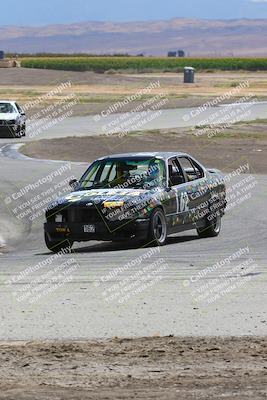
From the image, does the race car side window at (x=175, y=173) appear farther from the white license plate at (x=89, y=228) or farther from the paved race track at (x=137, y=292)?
the white license plate at (x=89, y=228)

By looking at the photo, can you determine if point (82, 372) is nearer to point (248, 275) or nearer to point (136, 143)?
point (248, 275)

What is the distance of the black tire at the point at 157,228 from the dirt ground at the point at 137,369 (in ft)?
23.5

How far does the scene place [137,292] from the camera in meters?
11.8

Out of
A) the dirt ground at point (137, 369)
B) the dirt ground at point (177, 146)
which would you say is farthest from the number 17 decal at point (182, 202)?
the dirt ground at point (177, 146)

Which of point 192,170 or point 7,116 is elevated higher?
point 192,170

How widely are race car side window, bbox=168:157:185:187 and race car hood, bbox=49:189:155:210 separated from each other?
2.64 feet

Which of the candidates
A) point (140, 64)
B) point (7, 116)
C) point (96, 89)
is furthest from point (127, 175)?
point (140, 64)

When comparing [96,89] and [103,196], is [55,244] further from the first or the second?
[96,89]

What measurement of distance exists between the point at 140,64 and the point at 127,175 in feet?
381

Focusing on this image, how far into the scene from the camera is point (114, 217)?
16234 millimetres

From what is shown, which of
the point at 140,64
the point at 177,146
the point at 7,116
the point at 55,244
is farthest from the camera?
the point at 140,64

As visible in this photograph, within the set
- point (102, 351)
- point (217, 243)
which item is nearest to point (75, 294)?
point (102, 351)

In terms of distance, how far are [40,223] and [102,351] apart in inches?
481

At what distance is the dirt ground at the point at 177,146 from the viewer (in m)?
33.4
